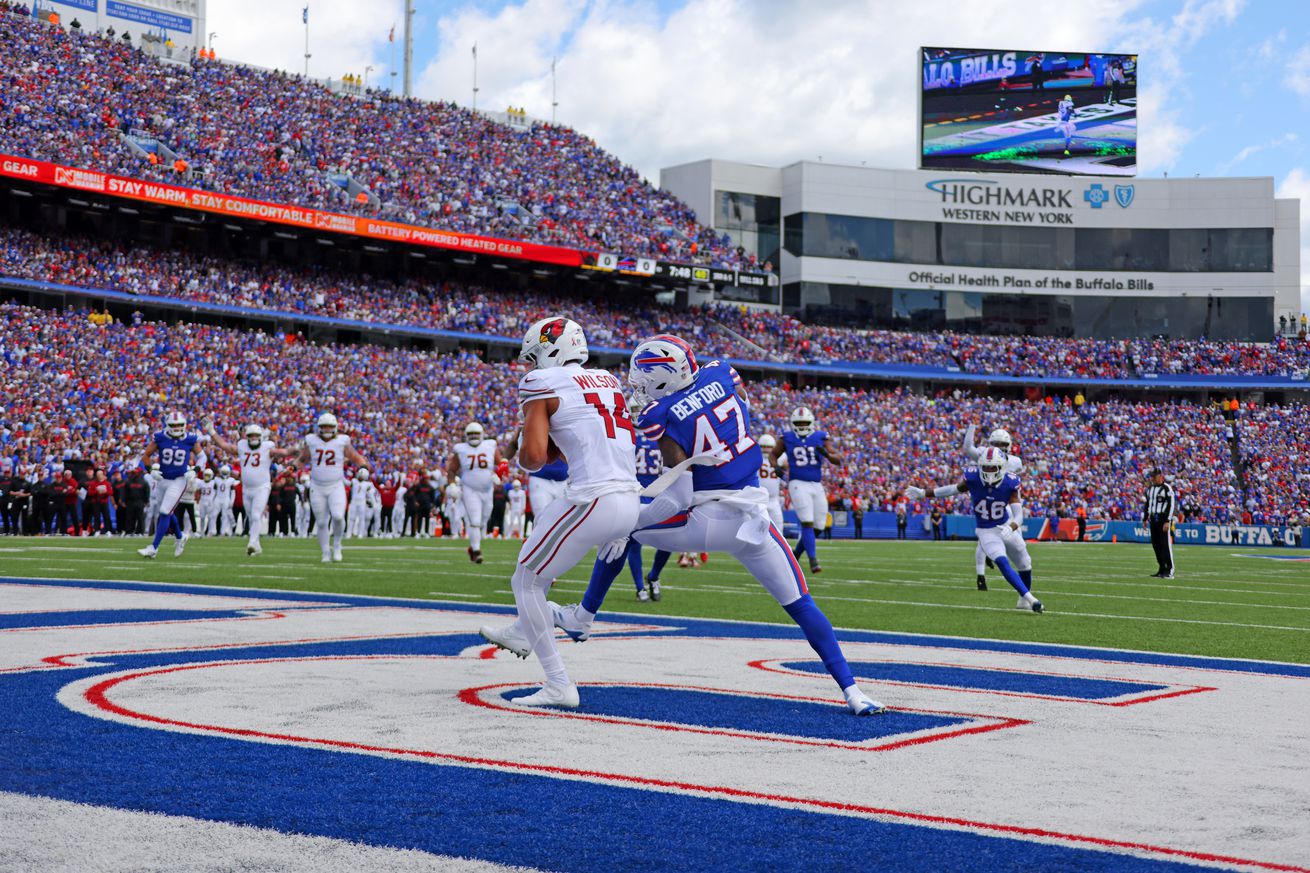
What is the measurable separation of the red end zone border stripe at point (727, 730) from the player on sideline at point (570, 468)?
0.81 feet

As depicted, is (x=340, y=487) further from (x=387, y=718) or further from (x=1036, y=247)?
(x=1036, y=247)

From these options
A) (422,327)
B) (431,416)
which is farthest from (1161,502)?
(422,327)

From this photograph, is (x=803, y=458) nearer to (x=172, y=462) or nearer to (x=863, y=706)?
(x=172, y=462)

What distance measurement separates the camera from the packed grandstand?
116 feet

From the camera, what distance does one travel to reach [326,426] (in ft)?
62.1

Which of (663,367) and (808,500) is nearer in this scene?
(663,367)

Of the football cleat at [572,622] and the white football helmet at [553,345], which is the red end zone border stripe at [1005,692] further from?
the white football helmet at [553,345]

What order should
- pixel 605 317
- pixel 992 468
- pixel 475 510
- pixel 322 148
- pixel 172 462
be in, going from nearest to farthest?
pixel 992 468 < pixel 172 462 < pixel 475 510 < pixel 322 148 < pixel 605 317

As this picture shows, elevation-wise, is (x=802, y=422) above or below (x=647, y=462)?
above

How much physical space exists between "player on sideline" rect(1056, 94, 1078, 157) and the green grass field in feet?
133

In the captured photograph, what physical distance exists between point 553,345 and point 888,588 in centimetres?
1085

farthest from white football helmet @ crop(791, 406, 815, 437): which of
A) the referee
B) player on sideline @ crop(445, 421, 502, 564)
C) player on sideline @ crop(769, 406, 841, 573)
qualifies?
the referee

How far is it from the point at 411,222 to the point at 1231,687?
40.2m

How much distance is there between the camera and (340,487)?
19141 mm
